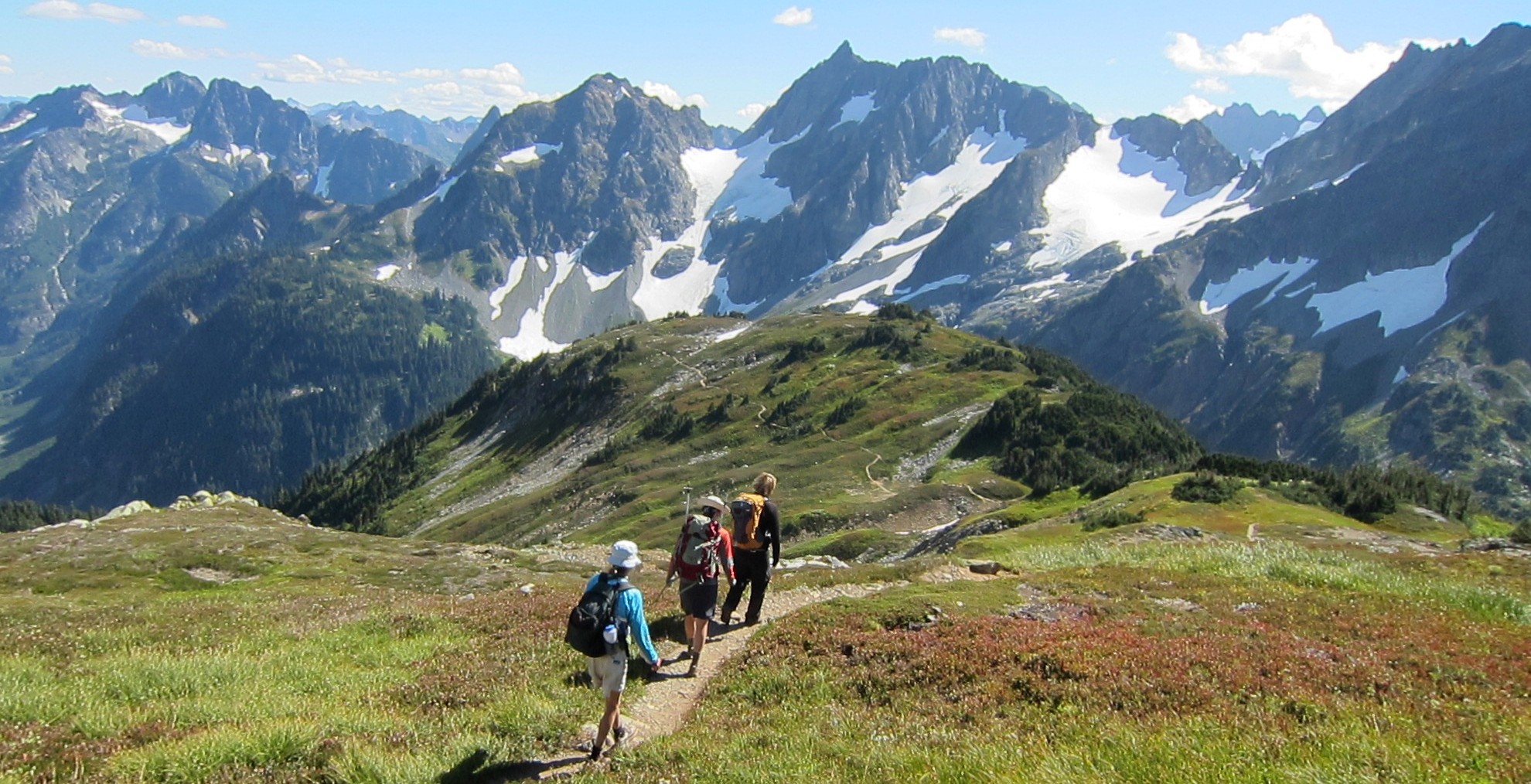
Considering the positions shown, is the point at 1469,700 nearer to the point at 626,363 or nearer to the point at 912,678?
the point at 912,678

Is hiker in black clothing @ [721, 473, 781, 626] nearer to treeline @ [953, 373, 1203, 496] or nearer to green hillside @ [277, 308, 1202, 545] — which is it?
green hillside @ [277, 308, 1202, 545]

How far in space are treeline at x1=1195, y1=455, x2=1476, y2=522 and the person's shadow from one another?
48.8 meters

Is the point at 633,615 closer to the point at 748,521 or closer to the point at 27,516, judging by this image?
the point at 748,521

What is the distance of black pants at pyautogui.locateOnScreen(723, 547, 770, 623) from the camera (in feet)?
71.2

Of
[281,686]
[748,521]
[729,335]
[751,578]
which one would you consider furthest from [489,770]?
[729,335]

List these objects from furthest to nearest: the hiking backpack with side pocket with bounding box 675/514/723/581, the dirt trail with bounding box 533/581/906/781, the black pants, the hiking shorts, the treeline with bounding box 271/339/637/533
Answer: the treeline with bounding box 271/339/637/533 < the black pants < the hiking backpack with side pocket with bounding box 675/514/723/581 < the hiking shorts < the dirt trail with bounding box 533/581/906/781

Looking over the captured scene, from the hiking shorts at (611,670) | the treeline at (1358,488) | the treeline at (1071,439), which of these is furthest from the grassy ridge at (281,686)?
the treeline at (1071,439)

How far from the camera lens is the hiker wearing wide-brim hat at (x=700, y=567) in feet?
62.5

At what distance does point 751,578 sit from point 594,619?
8.53 meters

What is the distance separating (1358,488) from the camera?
51.1 m

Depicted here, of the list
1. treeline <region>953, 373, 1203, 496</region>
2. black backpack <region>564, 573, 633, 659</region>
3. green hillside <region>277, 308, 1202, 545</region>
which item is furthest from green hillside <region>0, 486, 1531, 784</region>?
treeline <region>953, 373, 1203, 496</region>

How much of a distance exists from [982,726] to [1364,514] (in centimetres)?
4467

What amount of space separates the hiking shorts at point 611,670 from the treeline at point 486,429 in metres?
135

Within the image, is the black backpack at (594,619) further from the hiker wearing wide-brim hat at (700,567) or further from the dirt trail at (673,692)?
the hiker wearing wide-brim hat at (700,567)
